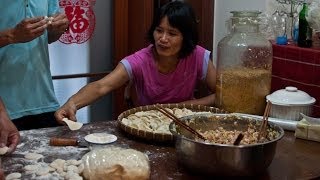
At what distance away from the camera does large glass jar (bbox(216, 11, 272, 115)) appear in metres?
2.03

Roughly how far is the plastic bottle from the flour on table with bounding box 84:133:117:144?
1070mm

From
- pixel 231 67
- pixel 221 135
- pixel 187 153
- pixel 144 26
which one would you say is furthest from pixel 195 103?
pixel 144 26

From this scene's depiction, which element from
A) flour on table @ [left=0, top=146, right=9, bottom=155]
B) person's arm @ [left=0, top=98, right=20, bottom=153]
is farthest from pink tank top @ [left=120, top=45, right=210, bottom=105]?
flour on table @ [left=0, top=146, right=9, bottom=155]

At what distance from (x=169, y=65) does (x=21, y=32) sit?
776 millimetres

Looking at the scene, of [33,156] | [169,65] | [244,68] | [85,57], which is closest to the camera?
[33,156]

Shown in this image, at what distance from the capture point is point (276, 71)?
2287 millimetres

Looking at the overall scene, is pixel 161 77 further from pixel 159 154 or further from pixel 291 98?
pixel 159 154

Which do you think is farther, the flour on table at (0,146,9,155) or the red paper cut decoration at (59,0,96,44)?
the red paper cut decoration at (59,0,96,44)

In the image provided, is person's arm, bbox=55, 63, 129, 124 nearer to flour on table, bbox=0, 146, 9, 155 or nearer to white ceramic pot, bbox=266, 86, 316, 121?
flour on table, bbox=0, 146, 9, 155

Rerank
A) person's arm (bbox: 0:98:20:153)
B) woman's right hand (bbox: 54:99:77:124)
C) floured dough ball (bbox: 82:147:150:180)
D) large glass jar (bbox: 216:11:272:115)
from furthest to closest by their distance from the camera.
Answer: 1. large glass jar (bbox: 216:11:272:115)
2. woman's right hand (bbox: 54:99:77:124)
3. person's arm (bbox: 0:98:20:153)
4. floured dough ball (bbox: 82:147:150:180)

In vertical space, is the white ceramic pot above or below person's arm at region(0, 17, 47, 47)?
below

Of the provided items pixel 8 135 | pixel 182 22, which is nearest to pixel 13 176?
pixel 8 135

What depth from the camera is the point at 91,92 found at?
2119 millimetres

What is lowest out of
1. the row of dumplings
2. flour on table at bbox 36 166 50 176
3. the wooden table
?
the wooden table
